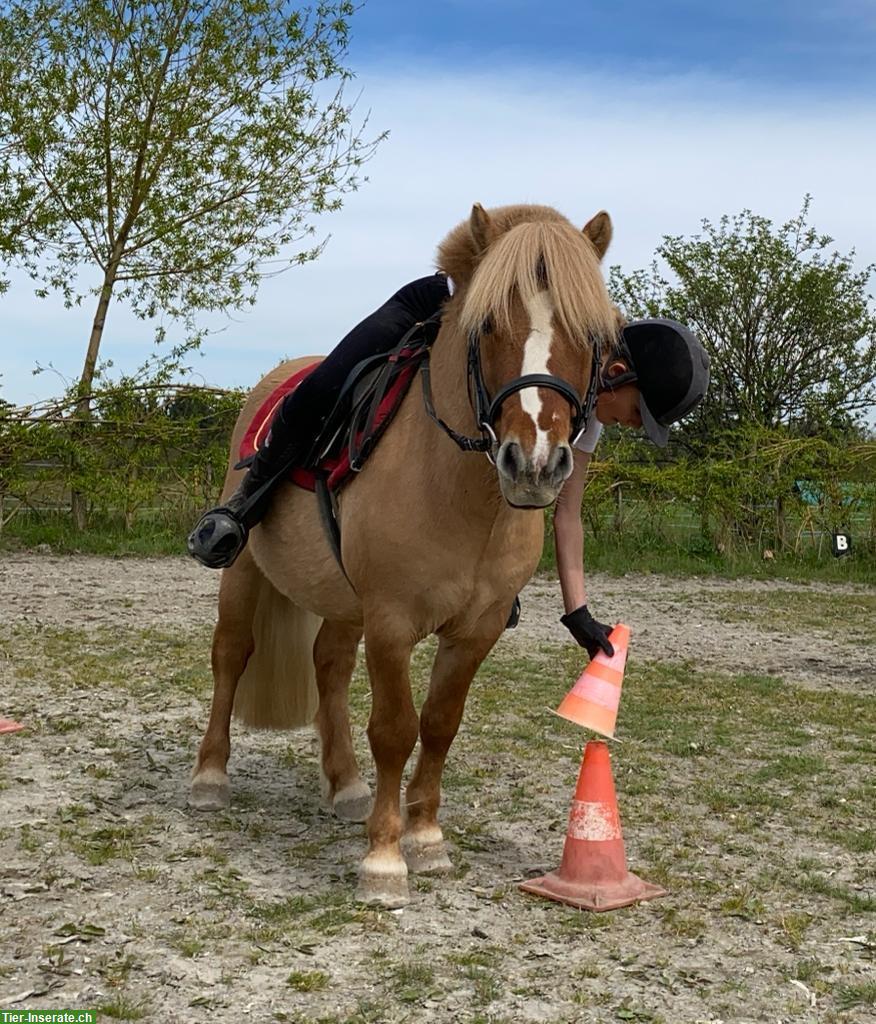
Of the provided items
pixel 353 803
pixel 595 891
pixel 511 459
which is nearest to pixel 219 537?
pixel 353 803

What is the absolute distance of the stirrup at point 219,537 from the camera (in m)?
4.54

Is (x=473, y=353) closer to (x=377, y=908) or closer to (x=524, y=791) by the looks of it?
(x=377, y=908)

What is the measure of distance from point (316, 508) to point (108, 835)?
1453 millimetres

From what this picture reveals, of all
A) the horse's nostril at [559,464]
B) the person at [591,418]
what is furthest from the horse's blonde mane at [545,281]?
the horse's nostril at [559,464]

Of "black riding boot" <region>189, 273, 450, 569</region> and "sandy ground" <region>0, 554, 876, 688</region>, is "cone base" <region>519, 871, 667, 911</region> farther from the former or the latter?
"sandy ground" <region>0, 554, 876, 688</region>

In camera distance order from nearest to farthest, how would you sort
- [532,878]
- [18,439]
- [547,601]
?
[532,878] < [547,601] < [18,439]

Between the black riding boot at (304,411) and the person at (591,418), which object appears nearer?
the person at (591,418)

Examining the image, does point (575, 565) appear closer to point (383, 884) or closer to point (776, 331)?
point (383, 884)

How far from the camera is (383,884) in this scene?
3729mm

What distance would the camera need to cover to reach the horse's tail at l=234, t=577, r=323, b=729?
5.17 meters

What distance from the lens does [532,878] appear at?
4039mm

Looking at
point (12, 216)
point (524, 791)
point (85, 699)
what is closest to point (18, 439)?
point (12, 216)

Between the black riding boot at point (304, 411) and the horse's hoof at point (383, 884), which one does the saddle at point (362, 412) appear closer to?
the black riding boot at point (304, 411)

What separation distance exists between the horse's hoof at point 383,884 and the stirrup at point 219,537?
140 centimetres
